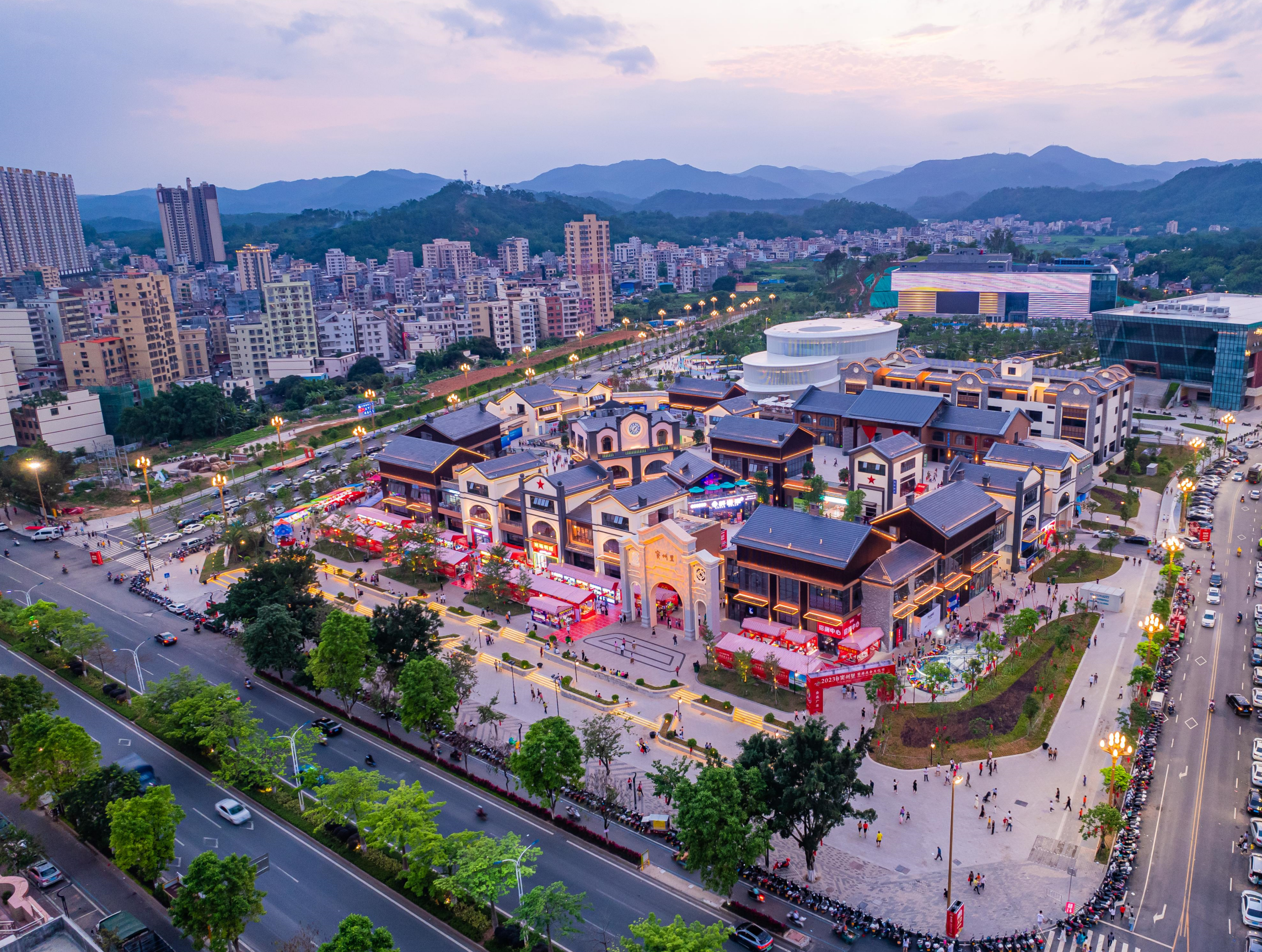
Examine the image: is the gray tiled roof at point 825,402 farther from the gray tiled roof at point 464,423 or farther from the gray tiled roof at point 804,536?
the gray tiled roof at point 464,423

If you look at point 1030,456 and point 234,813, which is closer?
point 234,813

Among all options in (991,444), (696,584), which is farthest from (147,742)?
(991,444)

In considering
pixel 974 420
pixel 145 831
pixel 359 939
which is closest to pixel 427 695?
pixel 145 831

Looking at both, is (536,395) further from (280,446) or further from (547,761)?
(547,761)

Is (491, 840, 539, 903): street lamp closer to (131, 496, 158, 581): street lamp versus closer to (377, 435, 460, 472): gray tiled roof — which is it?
(377, 435, 460, 472): gray tiled roof

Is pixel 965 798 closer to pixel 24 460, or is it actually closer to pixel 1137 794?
pixel 1137 794

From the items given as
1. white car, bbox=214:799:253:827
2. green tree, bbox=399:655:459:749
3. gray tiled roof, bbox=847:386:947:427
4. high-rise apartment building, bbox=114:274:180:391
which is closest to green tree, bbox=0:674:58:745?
white car, bbox=214:799:253:827
